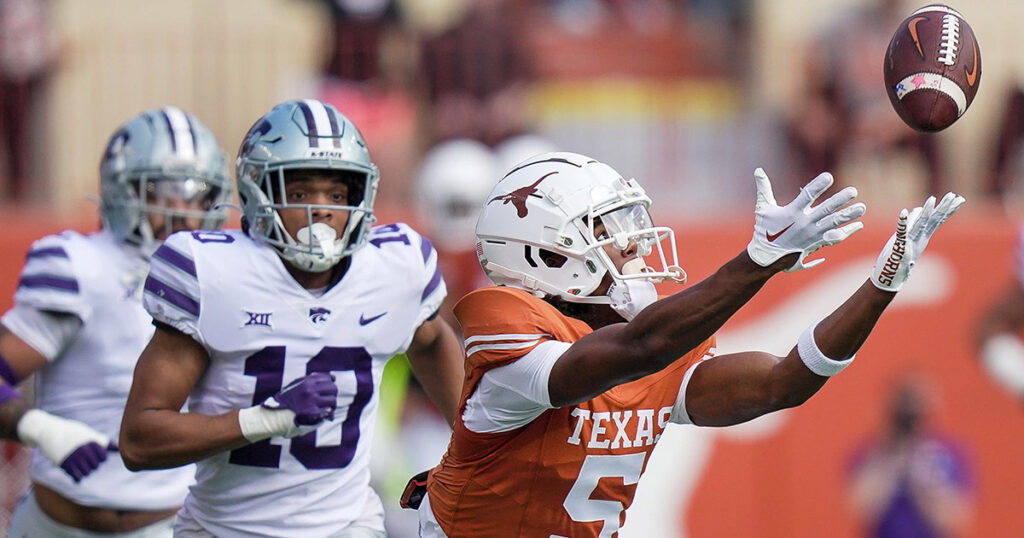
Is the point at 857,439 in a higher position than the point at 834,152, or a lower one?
lower

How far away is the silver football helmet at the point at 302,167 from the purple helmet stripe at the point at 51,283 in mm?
817

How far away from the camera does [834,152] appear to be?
793cm

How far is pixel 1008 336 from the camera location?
6.55m

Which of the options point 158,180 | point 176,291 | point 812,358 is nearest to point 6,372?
point 158,180

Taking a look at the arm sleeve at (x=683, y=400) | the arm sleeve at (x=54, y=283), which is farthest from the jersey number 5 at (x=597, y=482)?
the arm sleeve at (x=54, y=283)

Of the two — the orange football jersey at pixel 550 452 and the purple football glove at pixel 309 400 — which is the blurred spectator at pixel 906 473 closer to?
the orange football jersey at pixel 550 452

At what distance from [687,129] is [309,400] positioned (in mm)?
4954

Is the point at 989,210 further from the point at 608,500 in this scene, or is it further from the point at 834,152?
the point at 608,500

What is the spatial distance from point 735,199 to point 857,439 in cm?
157

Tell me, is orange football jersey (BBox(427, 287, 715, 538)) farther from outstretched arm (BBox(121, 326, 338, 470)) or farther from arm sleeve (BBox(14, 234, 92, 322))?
arm sleeve (BBox(14, 234, 92, 322))

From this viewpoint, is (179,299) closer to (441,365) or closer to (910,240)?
(441,365)

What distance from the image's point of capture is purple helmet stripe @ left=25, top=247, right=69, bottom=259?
420 cm

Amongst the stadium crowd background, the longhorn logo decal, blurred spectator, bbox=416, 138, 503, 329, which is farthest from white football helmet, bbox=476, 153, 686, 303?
the stadium crowd background

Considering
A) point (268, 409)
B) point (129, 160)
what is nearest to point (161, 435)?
point (268, 409)
